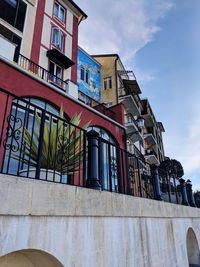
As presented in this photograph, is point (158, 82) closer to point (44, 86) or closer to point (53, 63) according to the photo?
point (53, 63)

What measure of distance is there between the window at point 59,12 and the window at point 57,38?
4.85ft

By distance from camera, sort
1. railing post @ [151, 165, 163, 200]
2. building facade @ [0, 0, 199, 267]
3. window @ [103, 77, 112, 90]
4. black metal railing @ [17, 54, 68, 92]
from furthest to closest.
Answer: window @ [103, 77, 112, 90] < black metal railing @ [17, 54, 68, 92] < railing post @ [151, 165, 163, 200] < building facade @ [0, 0, 199, 267]

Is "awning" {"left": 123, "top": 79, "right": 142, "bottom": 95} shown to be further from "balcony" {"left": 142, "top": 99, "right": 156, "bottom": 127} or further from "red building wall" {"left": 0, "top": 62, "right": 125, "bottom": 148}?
"red building wall" {"left": 0, "top": 62, "right": 125, "bottom": 148}

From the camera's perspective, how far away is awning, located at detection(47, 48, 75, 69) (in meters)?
13.5

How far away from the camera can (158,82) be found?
13898 mm

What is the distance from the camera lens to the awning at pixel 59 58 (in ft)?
44.3

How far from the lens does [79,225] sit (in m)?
2.52

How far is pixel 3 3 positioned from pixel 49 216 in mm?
Answer: 15190

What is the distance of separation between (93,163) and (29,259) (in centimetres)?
158

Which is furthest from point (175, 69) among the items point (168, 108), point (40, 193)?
point (40, 193)

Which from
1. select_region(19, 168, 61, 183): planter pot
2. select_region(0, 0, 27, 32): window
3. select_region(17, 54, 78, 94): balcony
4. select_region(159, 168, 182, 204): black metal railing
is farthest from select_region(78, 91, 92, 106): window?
select_region(19, 168, 61, 183): planter pot

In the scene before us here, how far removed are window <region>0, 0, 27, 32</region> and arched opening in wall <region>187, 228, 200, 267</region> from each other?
14230 millimetres

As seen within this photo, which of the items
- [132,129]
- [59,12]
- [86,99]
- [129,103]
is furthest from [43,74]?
[129,103]

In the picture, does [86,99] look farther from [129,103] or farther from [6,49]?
[6,49]
